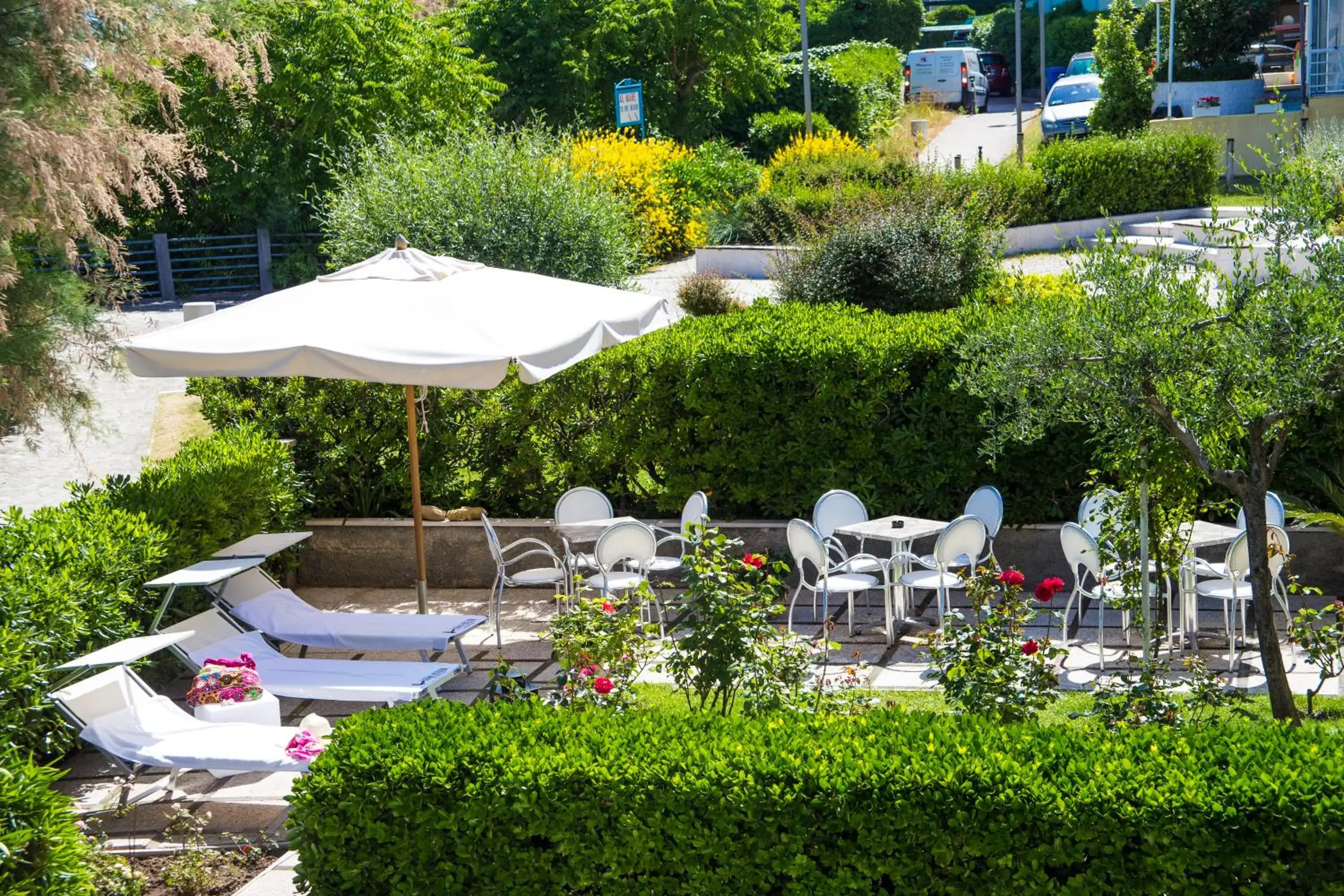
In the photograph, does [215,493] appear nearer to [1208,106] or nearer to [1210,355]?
[1210,355]

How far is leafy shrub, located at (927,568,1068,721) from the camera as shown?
580cm

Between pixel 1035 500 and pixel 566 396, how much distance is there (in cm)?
370

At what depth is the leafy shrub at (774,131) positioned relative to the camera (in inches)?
1291

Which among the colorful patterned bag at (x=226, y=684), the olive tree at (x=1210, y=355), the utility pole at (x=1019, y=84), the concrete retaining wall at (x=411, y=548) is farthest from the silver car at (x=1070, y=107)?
the colorful patterned bag at (x=226, y=684)

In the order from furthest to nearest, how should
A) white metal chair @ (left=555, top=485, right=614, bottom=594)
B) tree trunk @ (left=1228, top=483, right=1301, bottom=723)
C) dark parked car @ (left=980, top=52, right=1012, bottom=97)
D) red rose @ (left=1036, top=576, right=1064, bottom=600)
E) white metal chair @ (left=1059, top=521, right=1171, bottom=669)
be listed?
1. dark parked car @ (left=980, top=52, right=1012, bottom=97)
2. white metal chair @ (left=555, top=485, right=614, bottom=594)
3. white metal chair @ (left=1059, top=521, right=1171, bottom=669)
4. red rose @ (left=1036, top=576, right=1064, bottom=600)
5. tree trunk @ (left=1228, top=483, right=1301, bottom=723)

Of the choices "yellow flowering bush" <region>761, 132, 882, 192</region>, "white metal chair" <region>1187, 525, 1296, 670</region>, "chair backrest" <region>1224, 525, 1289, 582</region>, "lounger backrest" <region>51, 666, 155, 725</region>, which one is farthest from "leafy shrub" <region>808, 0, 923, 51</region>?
"lounger backrest" <region>51, 666, 155, 725</region>

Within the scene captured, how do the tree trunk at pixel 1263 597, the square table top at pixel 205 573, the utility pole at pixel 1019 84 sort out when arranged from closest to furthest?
the tree trunk at pixel 1263 597, the square table top at pixel 205 573, the utility pole at pixel 1019 84

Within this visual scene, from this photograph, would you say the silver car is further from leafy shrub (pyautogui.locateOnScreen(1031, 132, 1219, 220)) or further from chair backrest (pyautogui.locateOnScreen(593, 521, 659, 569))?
chair backrest (pyautogui.locateOnScreen(593, 521, 659, 569))

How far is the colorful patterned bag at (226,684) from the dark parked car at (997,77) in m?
46.5

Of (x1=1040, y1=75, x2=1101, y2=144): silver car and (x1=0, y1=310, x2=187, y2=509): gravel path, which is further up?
(x1=1040, y1=75, x2=1101, y2=144): silver car

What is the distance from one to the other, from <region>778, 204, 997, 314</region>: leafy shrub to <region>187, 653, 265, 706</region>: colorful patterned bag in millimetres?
8300

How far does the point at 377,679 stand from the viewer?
7.49 meters

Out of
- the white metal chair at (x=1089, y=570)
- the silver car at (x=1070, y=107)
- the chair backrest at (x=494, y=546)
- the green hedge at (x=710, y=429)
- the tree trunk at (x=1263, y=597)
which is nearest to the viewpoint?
the tree trunk at (x=1263, y=597)

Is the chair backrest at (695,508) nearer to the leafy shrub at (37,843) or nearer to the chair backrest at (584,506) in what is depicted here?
the chair backrest at (584,506)
